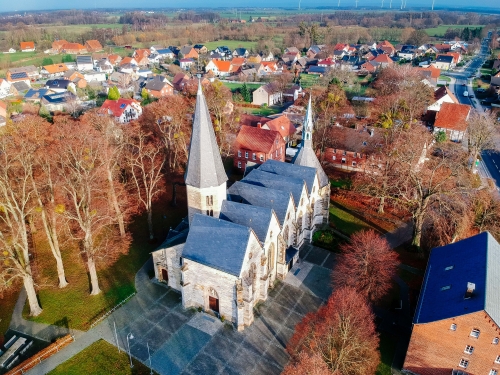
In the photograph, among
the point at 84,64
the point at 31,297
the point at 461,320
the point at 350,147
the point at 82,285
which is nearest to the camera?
the point at 461,320

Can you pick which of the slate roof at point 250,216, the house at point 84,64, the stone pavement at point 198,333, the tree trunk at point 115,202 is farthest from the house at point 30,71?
the slate roof at point 250,216

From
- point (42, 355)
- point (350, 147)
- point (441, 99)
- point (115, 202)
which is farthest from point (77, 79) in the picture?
point (42, 355)

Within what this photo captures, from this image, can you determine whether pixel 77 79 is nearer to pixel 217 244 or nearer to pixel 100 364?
pixel 217 244

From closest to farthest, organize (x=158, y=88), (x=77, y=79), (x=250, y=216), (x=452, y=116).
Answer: (x=250, y=216) < (x=452, y=116) < (x=158, y=88) < (x=77, y=79)

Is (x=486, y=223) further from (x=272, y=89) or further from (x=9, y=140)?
(x=272, y=89)

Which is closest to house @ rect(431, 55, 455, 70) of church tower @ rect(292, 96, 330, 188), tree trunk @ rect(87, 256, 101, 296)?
church tower @ rect(292, 96, 330, 188)

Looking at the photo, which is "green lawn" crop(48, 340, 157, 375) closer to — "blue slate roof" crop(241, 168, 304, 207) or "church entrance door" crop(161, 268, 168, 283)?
"church entrance door" crop(161, 268, 168, 283)
